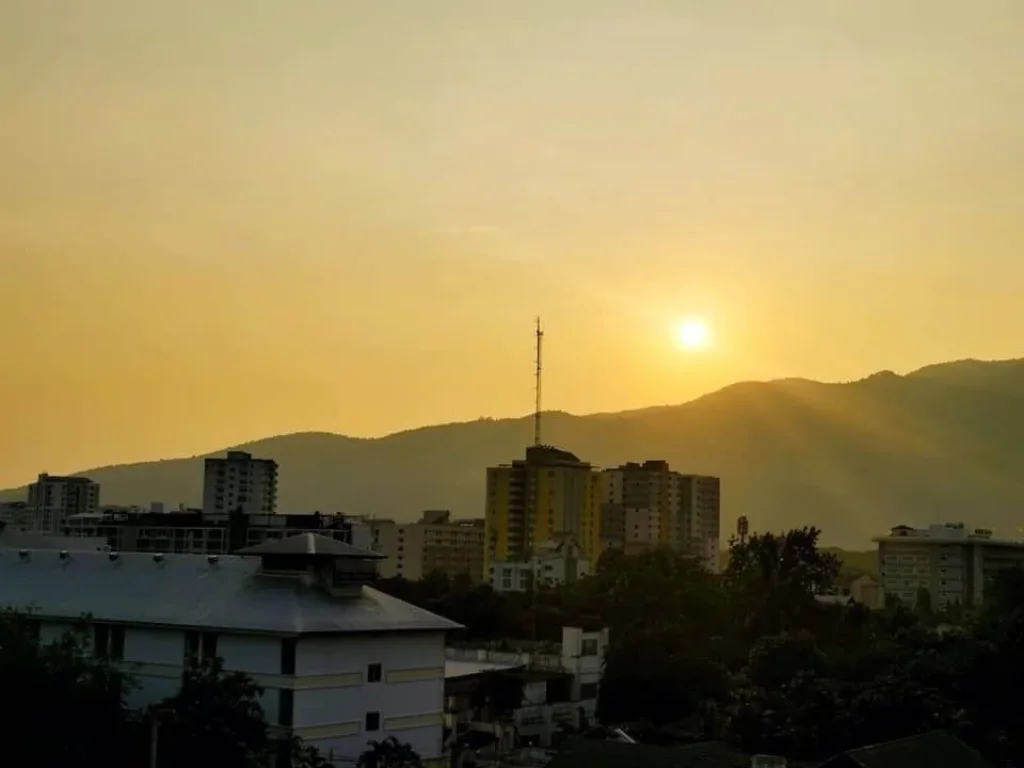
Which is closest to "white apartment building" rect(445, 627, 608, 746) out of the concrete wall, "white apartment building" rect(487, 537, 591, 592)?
the concrete wall

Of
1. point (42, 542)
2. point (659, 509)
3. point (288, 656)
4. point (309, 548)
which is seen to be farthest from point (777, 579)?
point (659, 509)

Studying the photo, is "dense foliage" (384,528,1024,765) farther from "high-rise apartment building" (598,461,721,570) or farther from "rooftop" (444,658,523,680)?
"high-rise apartment building" (598,461,721,570)

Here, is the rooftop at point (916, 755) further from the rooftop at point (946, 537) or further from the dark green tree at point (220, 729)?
the rooftop at point (946, 537)

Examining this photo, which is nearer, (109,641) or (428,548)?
(109,641)

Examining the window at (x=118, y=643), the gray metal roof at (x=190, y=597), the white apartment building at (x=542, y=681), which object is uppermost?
the gray metal roof at (x=190, y=597)

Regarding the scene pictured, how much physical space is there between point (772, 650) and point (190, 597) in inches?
852

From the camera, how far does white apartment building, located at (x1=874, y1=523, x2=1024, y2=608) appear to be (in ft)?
328

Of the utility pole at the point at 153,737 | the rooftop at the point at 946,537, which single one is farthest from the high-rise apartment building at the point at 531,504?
the utility pole at the point at 153,737

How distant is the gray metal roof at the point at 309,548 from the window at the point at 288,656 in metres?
2.55

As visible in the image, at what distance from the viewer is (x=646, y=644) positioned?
43.7 m

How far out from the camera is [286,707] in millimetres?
26141

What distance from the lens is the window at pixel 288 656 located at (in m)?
26.3

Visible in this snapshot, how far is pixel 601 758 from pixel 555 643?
30706mm

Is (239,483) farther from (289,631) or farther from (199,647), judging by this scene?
(289,631)
